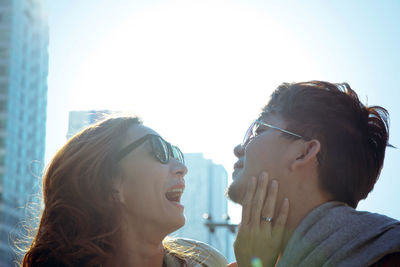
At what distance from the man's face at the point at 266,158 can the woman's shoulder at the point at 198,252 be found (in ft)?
4.06

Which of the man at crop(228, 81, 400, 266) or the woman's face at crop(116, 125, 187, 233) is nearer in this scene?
the man at crop(228, 81, 400, 266)

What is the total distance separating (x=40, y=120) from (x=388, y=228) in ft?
294

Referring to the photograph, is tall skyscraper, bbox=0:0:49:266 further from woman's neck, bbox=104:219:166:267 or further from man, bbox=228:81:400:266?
man, bbox=228:81:400:266

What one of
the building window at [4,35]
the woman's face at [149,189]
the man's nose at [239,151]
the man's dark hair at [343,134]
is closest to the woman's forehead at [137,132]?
the woman's face at [149,189]

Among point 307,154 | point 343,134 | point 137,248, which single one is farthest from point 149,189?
point 343,134

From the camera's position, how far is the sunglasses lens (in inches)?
180

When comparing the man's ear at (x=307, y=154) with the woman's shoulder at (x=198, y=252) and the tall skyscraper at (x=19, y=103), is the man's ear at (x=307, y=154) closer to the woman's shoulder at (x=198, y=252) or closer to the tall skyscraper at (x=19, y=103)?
the woman's shoulder at (x=198, y=252)

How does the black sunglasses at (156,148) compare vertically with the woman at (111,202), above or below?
above

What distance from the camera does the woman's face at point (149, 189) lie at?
436 centimetres

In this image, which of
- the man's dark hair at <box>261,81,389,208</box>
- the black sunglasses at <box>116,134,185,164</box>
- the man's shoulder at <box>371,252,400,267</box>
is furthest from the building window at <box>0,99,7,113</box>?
the man's shoulder at <box>371,252,400,267</box>

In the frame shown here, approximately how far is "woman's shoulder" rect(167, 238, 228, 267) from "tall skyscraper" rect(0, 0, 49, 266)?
71.7m

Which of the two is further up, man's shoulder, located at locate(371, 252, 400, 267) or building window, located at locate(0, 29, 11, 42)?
building window, located at locate(0, 29, 11, 42)

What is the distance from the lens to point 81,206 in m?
4.36

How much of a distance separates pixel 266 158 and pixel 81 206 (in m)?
1.84
